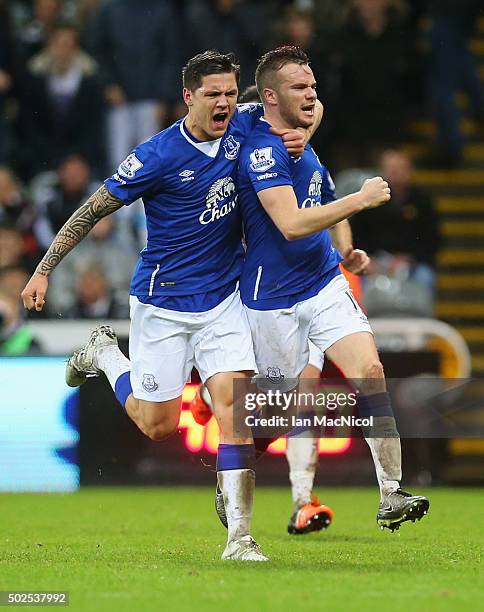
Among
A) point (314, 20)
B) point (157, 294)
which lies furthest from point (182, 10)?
point (157, 294)

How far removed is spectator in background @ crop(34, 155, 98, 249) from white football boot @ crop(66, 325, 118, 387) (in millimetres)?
5590

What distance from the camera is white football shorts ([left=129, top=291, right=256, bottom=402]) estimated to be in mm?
7391

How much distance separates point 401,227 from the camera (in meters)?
14.0

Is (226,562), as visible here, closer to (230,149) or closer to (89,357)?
(89,357)

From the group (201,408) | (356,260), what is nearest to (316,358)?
(201,408)

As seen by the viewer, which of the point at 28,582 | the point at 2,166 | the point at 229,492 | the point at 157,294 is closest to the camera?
the point at 28,582

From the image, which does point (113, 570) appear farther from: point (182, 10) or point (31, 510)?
point (182, 10)

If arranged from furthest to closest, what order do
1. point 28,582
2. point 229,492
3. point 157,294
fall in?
1. point 157,294
2. point 229,492
3. point 28,582

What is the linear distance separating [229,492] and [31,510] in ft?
11.9

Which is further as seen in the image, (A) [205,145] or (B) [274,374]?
(B) [274,374]

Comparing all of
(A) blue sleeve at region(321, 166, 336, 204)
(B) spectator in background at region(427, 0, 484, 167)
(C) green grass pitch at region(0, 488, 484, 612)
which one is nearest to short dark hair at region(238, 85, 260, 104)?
(A) blue sleeve at region(321, 166, 336, 204)

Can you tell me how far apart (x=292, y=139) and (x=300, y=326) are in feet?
3.38

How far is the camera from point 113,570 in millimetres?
6695

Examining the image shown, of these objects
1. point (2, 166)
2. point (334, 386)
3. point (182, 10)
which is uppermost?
point (182, 10)
